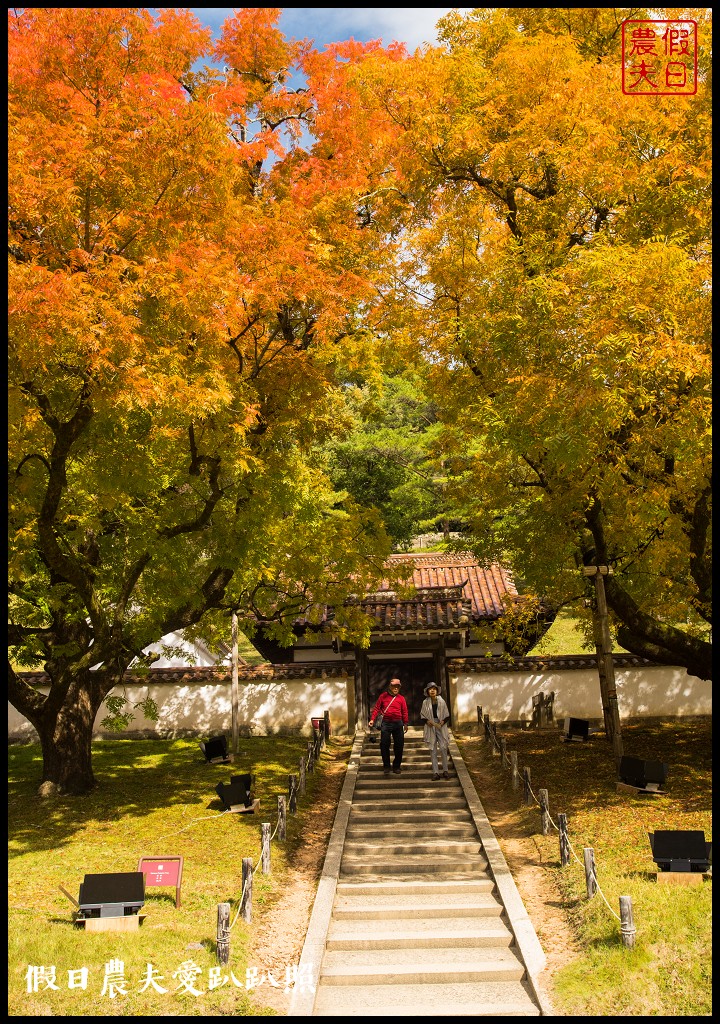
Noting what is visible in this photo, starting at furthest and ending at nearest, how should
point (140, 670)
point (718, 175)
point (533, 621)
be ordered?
point (533, 621)
point (140, 670)
point (718, 175)

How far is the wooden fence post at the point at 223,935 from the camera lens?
825 cm

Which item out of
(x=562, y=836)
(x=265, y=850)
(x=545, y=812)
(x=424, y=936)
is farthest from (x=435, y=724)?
(x=424, y=936)

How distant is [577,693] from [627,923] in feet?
45.9

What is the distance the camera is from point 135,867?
36.0 feet

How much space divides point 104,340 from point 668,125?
834cm

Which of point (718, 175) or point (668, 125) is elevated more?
point (668, 125)

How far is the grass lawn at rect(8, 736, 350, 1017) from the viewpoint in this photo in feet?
25.2

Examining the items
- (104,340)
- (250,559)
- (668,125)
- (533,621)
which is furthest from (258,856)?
(668,125)

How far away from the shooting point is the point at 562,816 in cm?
1094

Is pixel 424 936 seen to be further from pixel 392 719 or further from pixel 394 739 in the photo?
pixel 394 739

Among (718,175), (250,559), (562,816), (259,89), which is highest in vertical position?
(259,89)

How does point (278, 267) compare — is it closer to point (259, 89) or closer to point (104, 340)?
point (104, 340)

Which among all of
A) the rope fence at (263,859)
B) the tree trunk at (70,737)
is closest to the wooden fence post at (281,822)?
the rope fence at (263,859)

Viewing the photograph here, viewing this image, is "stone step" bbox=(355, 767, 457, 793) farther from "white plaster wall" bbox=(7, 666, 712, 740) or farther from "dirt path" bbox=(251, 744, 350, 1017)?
"white plaster wall" bbox=(7, 666, 712, 740)
